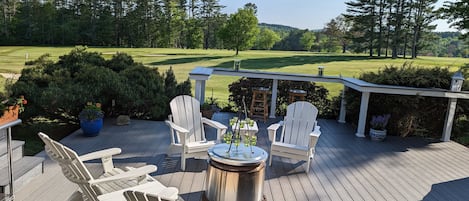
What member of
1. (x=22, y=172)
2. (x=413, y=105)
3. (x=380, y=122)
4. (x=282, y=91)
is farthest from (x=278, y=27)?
(x=22, y=172)

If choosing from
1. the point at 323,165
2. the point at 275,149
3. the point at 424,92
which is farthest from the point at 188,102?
the point at 424,92

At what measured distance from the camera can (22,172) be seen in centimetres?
339

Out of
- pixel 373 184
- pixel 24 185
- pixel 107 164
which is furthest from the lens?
pixel 373 184

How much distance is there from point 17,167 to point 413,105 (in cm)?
667

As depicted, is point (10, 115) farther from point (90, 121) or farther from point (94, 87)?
point (94, 87)

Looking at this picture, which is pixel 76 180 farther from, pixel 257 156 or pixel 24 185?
pixel 257 156

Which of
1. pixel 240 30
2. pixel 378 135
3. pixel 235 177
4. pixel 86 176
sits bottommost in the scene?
pixel 378 135

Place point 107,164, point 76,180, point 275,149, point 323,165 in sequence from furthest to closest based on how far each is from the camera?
1. point 323,165
2. point 275,149
3. point 107,164
4. point 76,180

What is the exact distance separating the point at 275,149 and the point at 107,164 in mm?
2158

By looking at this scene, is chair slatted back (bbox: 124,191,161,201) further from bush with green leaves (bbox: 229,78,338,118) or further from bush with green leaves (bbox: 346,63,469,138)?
bush with green leaves (bbox: 229,78,338,118)

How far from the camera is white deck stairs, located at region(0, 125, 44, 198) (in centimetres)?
313

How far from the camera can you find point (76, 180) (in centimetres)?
250

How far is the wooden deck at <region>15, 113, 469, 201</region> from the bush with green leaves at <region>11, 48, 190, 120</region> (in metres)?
0.60

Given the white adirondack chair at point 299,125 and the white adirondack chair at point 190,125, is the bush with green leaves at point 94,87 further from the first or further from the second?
the white adirondack chair at point 299,125
